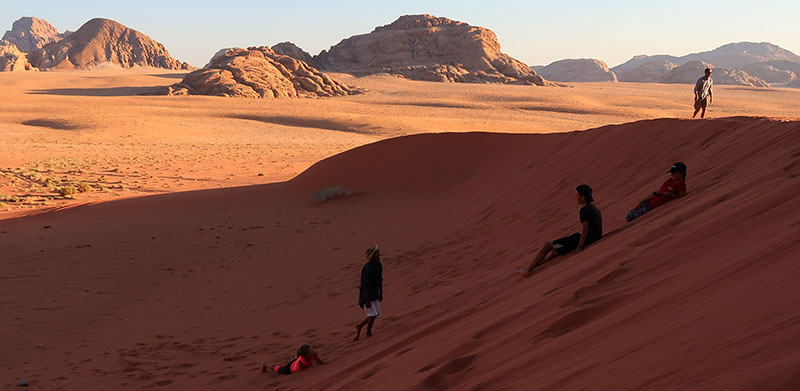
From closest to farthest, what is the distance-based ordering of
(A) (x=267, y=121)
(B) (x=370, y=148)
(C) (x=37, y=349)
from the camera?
(C) (x=37, y=349)
(B) (x=370, y=148)
(A) (x=267, y=121)

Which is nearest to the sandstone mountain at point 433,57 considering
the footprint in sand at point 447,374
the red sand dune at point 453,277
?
the red sand dune at point 453,277

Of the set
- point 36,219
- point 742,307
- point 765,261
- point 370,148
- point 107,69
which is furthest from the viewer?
point 107,69

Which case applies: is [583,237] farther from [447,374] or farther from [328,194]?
[328,194]

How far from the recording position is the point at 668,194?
7.80 metres

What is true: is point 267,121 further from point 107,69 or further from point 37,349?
point 107,69

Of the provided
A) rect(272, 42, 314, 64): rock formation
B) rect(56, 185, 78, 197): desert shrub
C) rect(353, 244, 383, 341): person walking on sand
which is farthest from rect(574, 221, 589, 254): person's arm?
rect(272, 42, 314, 64): rock formation

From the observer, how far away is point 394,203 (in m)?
17.2

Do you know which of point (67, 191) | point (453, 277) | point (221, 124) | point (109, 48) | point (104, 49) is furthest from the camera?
point (109, 48)

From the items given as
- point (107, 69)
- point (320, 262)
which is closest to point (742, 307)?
point (320, 262)

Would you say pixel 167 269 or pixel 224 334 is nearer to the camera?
pixel 224 334

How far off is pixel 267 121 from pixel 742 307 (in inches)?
2091

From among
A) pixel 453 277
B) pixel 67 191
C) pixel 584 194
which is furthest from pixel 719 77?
pixel 584 194

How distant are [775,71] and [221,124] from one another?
461 feet

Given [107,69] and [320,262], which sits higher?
[107,69]
